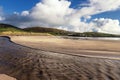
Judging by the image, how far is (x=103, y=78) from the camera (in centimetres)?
1197

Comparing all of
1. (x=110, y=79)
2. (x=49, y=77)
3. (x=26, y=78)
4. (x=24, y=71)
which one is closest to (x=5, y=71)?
(x=24, y=71)

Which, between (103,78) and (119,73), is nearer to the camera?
(103,78)

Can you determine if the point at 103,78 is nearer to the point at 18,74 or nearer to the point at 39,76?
the point at 39,76

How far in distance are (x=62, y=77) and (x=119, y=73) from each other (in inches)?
155

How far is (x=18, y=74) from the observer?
41.6 feet

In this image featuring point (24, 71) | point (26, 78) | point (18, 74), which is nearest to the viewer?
point (26, 78)

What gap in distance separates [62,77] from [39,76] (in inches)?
55.1

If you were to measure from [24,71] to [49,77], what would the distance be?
238cm

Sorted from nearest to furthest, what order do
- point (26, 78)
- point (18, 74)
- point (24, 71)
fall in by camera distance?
point (26, 78)
point (18, 74)
point (24, 71)

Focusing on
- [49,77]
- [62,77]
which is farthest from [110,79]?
[49,77]

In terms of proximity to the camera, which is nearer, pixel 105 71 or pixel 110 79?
pixel 110 79

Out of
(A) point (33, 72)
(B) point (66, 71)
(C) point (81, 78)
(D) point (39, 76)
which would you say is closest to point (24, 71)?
(A) point (33, 72)

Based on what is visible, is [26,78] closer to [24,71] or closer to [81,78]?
[24,71]

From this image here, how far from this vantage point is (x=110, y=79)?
1179 centimetres
